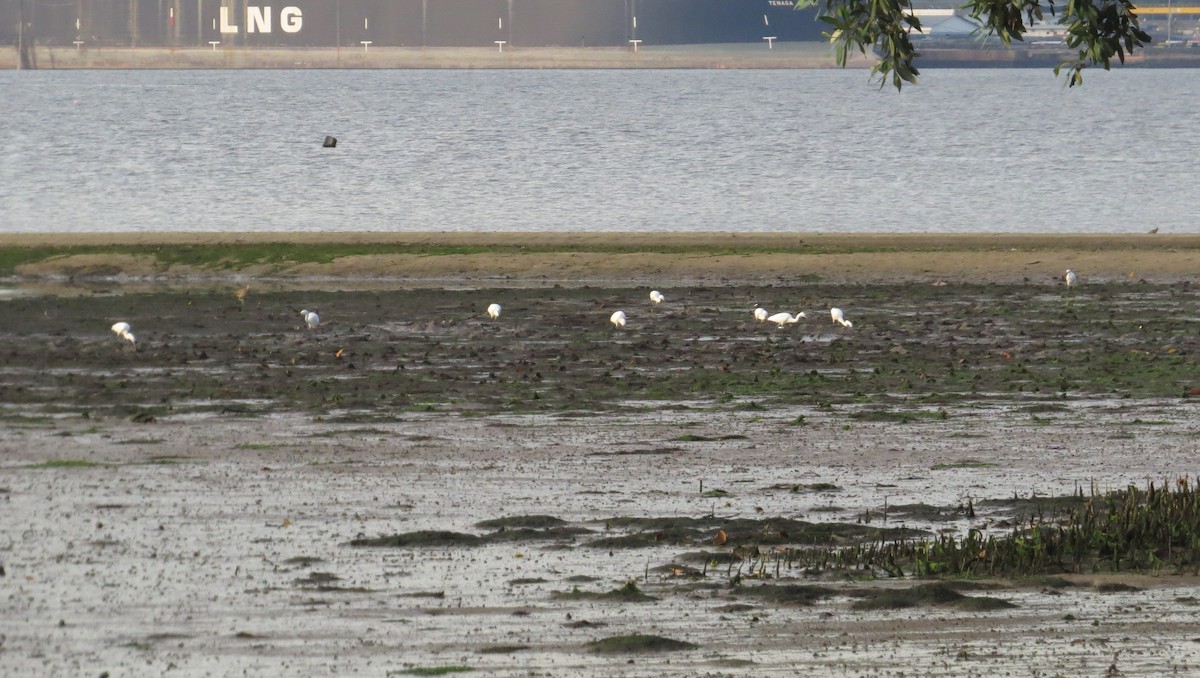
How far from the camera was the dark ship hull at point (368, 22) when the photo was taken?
459 feet

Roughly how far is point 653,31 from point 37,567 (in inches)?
5408

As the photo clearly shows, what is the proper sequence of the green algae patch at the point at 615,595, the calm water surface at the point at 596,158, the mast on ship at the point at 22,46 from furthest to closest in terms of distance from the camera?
the mast on ship at the point at 22,46, the calm water surface at the point at 596,158, the green algae patch at the point at 615,595

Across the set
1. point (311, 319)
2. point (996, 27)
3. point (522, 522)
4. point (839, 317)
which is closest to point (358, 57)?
point (311, 319)

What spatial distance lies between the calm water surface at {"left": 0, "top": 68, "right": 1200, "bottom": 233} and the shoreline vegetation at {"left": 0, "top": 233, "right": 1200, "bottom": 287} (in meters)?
10.5

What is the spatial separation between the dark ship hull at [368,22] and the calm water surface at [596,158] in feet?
40.8

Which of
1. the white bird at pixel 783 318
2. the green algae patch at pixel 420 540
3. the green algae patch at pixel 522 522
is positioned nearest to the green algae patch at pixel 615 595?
the green algae patch at pixel 420 540

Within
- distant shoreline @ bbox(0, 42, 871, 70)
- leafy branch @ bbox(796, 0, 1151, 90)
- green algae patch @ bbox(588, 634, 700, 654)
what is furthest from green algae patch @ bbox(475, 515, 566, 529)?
distant shoreline @ bbox(0, 42, 871, 70)

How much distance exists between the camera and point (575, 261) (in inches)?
1009

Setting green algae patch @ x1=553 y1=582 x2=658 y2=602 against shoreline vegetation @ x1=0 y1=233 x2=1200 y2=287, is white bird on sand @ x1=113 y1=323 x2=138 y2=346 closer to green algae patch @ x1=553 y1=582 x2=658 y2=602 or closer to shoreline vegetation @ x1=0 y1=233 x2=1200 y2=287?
shoreline vegetation @ x1=0 y1=233 x2=1200 y2=287

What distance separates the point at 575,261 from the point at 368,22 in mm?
119840

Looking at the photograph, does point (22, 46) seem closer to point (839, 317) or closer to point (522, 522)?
point (839, 317)

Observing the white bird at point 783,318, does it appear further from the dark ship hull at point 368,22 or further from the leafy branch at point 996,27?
the dark ship hull at point 368,22

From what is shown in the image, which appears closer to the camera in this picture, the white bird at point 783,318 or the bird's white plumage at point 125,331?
the bird's white plumage at point 125,331

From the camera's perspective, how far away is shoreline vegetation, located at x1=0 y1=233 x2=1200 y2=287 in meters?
24.8
